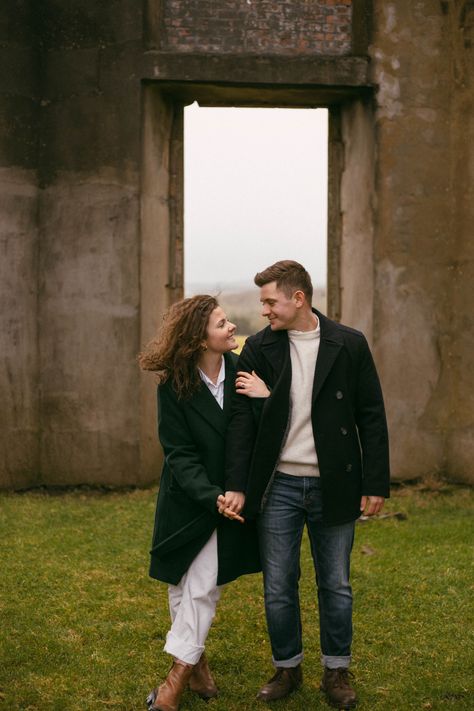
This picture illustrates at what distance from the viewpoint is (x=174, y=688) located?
155 inches

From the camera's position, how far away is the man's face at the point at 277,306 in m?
3.97

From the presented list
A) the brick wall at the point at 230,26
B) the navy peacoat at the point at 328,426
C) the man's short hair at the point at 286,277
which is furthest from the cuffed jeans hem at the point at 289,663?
the brick wall at the point at 230,26

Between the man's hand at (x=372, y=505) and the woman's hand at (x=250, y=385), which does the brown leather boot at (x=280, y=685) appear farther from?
the woman's hand at (x=250, y=385)

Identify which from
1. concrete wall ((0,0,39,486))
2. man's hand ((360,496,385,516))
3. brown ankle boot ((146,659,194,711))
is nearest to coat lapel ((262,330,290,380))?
man's hand ((360,496,385,516))

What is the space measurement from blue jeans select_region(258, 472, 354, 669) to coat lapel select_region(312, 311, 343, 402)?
419 mm

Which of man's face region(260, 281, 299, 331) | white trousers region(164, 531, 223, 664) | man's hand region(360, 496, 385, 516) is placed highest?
man's face region(260, 281, 299, 331)

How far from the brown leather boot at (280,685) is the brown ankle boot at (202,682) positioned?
0.22 meters

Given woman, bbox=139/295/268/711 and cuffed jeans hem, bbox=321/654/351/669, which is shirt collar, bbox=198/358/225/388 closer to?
woman, bbox=139/295/268/711

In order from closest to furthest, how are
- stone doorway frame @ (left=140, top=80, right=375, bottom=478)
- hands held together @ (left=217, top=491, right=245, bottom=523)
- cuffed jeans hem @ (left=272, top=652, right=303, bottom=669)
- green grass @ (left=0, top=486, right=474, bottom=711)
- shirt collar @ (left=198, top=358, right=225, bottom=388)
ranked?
hands held together @ (left=217, top=491, right=245, bottom=523), shirt collar @ (left=198, top=358, right=225, bottom=388), cuffed jeans hem @ (left=272, top=652, right=303, bottom=669), green grass @ (left=0, top=486, right=474, bottom=711), stone doorway frame @ (left=140, top=80, right=375, bottom=478)

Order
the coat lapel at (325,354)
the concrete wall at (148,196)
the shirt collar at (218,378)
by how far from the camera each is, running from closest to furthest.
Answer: the coat lapel at (325,354), the shirt collar at (218,378), the concrete wall at (148,196)

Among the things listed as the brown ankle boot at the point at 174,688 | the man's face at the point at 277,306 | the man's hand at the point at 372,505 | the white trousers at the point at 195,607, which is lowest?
the brown ankle boot at the point at 174,688

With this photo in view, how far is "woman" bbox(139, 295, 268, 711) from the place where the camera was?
3934 mm

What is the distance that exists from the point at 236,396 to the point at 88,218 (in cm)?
473

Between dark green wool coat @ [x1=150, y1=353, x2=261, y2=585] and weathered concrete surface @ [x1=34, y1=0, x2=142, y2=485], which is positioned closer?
dark green wool coat @ [x1=150, y1=353, x2=261, y2=585]
